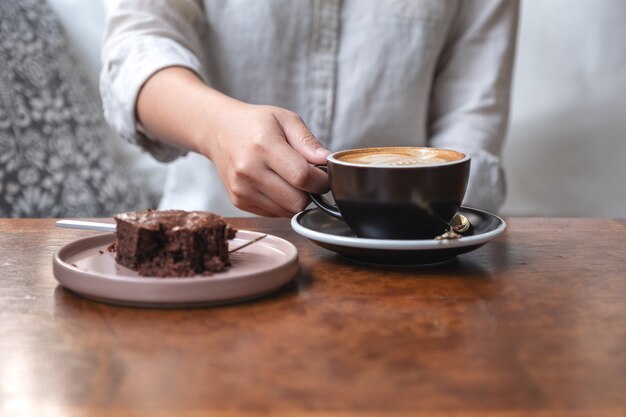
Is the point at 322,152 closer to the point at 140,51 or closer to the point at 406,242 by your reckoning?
the point at 406,242

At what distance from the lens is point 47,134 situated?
65.5 inches

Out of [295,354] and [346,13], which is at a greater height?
[346,13]

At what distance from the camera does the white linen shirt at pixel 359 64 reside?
135 cm

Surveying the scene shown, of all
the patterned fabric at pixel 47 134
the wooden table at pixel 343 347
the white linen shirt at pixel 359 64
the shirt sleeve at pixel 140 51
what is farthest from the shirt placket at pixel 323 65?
the wooden table at pixel 343 347

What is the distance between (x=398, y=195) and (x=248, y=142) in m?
0.24

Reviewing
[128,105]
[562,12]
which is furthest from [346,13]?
[562,12]

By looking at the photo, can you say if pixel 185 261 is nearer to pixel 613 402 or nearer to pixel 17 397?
pixel 17 397

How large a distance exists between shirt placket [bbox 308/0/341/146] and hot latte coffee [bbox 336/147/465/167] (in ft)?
1.98

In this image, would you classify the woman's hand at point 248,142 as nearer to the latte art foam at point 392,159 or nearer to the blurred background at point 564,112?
the latte art foam at point 392,159

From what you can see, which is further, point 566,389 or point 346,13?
point 346,13

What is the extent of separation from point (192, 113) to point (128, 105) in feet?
0.57

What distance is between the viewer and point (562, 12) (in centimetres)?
186

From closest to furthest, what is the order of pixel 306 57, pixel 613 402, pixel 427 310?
pixel 613 402 < pixel 427 310 < pixel 306 57

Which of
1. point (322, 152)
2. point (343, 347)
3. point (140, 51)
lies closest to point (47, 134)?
point (140, 51)
